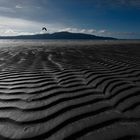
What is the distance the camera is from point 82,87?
16.3 feet

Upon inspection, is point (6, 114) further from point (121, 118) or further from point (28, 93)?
point (121, 118)

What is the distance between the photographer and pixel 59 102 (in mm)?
3902

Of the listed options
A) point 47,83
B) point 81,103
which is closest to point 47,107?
point 81,103

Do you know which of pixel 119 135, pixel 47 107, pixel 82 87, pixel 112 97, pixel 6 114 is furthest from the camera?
pixel 82 87

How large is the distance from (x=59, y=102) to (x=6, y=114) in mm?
970

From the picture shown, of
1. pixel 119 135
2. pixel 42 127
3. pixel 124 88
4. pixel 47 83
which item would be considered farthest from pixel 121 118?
pixel 47 83

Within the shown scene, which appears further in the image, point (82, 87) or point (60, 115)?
point (82, 87)

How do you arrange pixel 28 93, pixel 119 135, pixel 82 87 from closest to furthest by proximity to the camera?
pixel 119 135
pixel 28 93
pixel 82 87

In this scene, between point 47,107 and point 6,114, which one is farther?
point 47,107

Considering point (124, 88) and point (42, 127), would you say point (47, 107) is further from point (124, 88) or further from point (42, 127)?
point (124, 88)

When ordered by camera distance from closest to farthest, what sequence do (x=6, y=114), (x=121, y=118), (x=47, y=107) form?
(x=121, y=118) → (x=6, y=114) → (x=47, y=107)

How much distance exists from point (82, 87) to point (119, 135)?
2.34 m

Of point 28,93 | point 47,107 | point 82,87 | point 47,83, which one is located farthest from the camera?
point 47,83

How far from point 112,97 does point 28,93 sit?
5.86 ft
